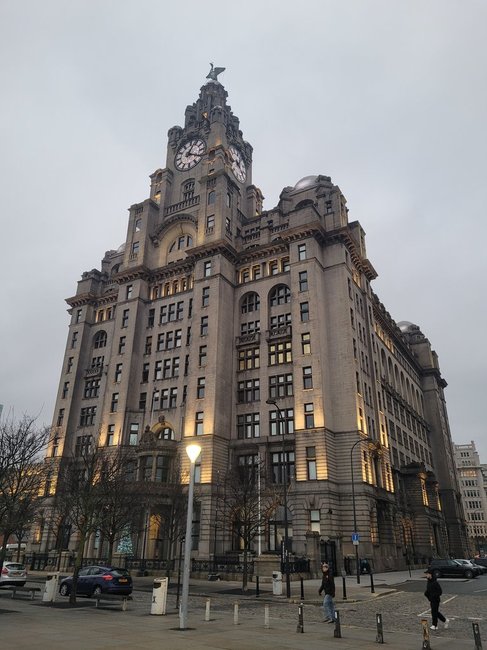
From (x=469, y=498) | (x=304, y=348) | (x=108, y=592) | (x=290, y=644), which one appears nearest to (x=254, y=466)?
(x=304, y=348)

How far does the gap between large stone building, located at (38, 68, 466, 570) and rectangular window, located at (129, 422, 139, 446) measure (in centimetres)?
20

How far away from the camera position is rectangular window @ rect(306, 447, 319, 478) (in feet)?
167

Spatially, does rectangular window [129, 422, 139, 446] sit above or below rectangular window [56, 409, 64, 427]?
below

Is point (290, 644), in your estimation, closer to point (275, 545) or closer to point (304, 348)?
point (275, 545)

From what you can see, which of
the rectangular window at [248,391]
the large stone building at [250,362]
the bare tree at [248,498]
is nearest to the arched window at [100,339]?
the large stone building at [250,362]

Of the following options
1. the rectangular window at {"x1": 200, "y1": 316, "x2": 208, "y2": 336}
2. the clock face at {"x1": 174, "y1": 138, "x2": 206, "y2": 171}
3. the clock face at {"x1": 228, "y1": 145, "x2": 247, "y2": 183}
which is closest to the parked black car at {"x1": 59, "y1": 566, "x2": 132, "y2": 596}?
the rectangular window at {"x1": 200, "y1": 316, "x2": 208, "y2": 336}

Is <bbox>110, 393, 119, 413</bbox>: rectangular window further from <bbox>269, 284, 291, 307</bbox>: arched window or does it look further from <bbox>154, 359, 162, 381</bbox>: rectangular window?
→ <bbox>269, 284, 291, 307</bbox>: arched window

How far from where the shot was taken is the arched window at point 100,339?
3014 inches

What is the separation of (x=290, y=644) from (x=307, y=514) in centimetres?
3775

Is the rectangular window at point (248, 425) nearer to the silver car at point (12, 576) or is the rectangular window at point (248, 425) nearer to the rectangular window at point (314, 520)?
the rectangular window at point (314, 520)

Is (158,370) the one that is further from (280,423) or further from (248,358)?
(280,423)

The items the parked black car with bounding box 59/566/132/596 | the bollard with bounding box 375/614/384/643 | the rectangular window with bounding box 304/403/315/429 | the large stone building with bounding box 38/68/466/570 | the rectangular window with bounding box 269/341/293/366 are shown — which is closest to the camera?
the bollard with bounding box 375/614/384/643

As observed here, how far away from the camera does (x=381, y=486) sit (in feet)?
187

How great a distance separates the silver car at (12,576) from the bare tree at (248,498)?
1599cm
